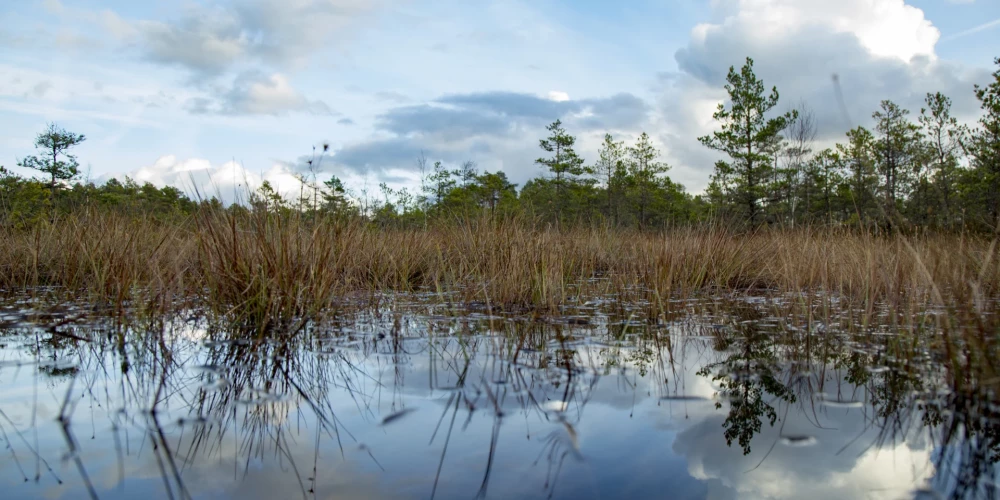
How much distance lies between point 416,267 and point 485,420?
5063 millimetres

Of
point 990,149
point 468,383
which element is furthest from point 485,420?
point 990,149

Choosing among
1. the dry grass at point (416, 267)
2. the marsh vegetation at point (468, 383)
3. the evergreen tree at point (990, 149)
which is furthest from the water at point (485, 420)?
the evergreen tree at point (990, 149)

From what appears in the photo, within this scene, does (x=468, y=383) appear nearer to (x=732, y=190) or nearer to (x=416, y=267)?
(x=416, y=267)

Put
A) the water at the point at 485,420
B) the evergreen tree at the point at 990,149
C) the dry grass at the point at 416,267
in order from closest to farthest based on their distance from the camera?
the water at the point at 485,420
the dry grass at the point at 416,267
the evergreen tree at the point at 990,149

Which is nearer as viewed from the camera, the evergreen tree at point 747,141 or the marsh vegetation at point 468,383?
the marsh vegetation at point 468,383

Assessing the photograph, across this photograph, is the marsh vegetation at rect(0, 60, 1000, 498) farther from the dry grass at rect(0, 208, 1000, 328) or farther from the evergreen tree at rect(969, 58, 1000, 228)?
the evergreen tree at rect(969, 58, 1000, 228)

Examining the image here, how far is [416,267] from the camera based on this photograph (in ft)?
21.9

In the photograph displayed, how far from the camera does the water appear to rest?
1317mm

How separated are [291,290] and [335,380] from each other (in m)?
1.24

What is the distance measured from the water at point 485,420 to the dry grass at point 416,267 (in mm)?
574

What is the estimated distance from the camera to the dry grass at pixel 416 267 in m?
3.34

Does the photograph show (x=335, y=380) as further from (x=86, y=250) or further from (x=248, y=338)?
(x=86, y=250)

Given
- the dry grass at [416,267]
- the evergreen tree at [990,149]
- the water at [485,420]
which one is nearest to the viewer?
the water at [485,420]

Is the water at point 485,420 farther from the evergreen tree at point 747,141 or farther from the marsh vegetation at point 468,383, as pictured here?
the evergreen tree at point 747,141
